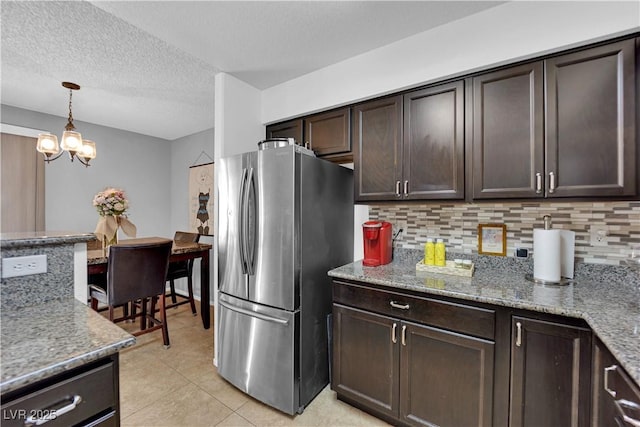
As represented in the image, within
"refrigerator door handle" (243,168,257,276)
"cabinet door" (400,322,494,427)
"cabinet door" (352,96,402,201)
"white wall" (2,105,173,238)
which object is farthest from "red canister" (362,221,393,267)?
"white wall" (2,105,173,238)

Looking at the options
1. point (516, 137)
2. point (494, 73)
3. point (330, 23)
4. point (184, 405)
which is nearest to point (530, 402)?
point (516, 137)

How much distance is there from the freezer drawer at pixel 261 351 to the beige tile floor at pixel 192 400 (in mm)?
91

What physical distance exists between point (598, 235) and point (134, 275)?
3.37 metres

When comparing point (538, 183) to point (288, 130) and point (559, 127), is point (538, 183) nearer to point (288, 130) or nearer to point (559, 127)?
point (559, 127)

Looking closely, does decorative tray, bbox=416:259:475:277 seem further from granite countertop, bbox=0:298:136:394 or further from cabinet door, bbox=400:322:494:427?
granite countertop, bbox=0:298:136:394

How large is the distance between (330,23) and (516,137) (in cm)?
132

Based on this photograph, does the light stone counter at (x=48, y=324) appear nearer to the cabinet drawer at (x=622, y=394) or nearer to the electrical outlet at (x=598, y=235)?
the cabinet drawer at (x=622, y=394)

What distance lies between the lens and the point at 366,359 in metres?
1.77

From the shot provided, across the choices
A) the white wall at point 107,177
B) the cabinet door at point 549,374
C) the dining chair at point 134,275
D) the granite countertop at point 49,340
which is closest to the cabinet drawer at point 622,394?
the cabinet door at point 549,374

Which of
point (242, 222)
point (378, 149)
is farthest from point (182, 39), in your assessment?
point (378, 149)

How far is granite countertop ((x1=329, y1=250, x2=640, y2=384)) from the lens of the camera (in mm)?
1027

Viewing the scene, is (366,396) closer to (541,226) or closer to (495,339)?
(495,339)

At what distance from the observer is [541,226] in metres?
1.77

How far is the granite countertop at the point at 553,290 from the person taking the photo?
3.37 feet
